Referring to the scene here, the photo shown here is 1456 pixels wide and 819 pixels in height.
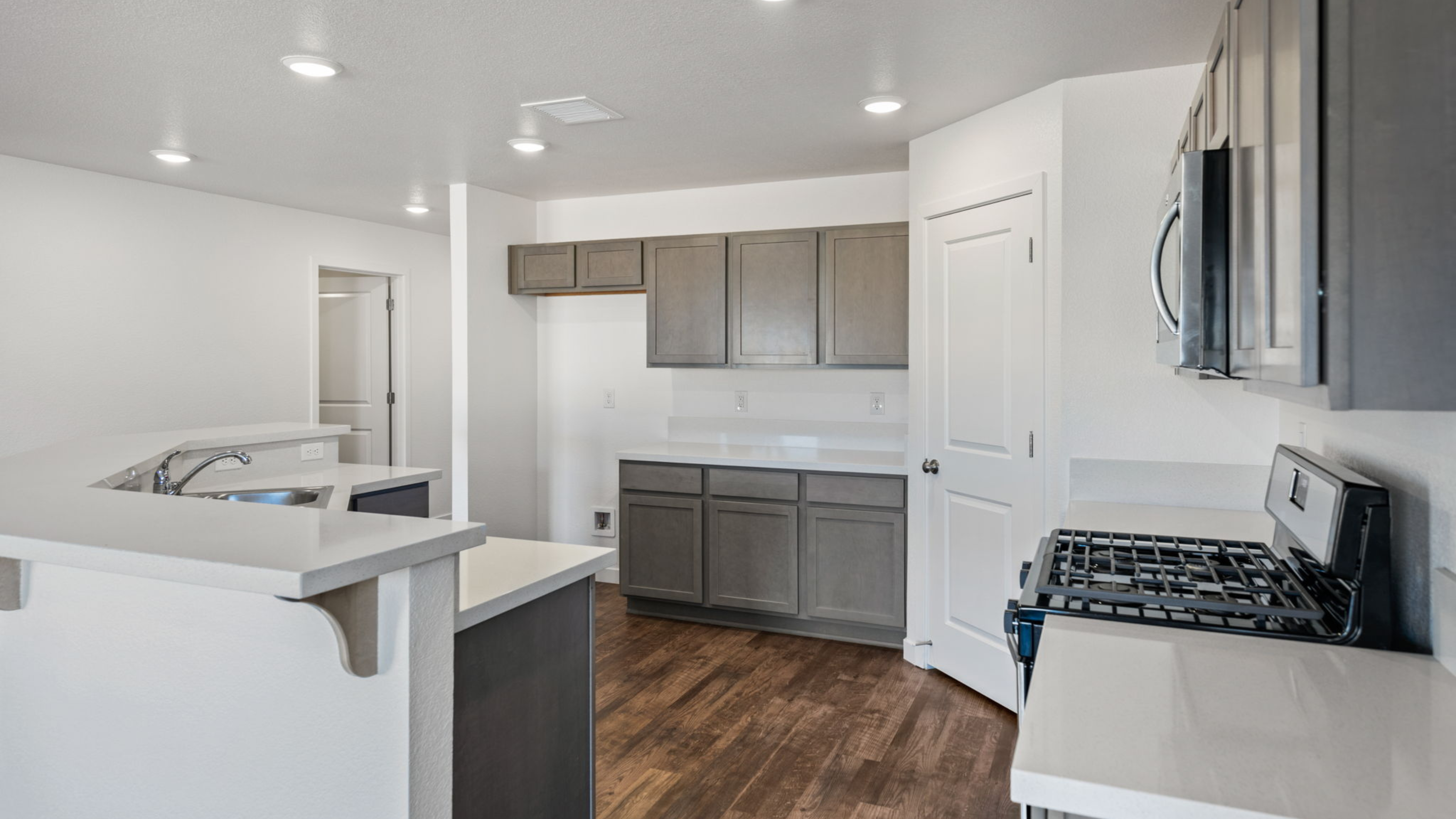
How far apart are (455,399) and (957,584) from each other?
2812 mm

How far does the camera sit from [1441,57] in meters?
0.82

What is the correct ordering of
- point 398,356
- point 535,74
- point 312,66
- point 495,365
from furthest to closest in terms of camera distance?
point 398,356 < point 495,365 < point 535,74 < point 312,66

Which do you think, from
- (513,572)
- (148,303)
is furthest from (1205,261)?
(148,303)

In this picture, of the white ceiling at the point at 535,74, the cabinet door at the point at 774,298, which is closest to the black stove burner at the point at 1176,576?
the white ceiling at the point at 535,74

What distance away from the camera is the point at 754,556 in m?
4.04

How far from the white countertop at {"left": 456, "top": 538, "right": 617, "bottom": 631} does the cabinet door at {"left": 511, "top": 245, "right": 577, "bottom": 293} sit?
305cm

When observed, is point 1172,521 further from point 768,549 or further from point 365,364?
point 365,364

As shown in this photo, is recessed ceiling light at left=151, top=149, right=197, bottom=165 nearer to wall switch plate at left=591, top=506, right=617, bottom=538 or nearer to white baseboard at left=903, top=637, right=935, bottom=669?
wall switch plate at left=591, top=506, right=617, bottom=538

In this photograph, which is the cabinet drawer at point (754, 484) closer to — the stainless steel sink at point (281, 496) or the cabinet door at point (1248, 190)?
the stainless steel sink at point (281, 496)

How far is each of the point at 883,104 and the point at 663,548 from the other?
234 cm

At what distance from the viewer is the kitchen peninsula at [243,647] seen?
118 cm

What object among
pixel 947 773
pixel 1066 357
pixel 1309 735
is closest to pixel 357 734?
pixel 1309 735

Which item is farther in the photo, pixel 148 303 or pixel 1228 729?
Answer: pixel 148 303

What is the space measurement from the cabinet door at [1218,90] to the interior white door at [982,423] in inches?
52.9
